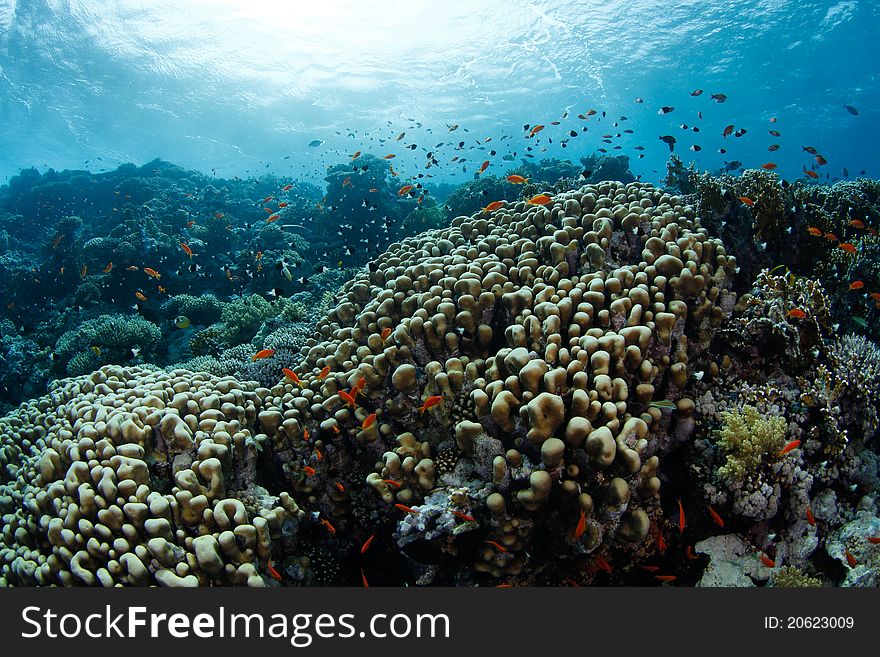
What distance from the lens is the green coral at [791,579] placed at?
338 cm

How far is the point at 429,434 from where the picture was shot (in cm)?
394

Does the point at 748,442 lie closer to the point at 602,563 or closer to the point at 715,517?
the point at 715,517

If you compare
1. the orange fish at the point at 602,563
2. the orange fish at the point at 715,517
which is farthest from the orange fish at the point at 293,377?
the orange fish at the point at 715,517

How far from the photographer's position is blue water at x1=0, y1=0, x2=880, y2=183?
30062 mm

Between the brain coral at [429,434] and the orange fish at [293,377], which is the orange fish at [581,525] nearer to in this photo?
the brain coral at [429,434]

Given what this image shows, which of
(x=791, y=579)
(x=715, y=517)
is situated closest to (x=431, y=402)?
(x=715, y=517)

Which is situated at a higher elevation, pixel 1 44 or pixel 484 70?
pixel 484 70

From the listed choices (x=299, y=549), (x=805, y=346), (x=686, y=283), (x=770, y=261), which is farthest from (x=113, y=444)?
(x=770, y=261)

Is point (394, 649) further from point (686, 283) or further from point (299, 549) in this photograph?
point (686, 283)

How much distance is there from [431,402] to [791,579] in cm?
324

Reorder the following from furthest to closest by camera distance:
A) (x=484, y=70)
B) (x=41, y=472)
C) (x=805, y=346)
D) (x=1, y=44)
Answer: (x=484, y=70) → (x=1, y=44) → (x=805, y=346) → (x=41, y=472)

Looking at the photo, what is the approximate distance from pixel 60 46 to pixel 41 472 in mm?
41282

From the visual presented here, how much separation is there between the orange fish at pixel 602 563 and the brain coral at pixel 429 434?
3.8 inches

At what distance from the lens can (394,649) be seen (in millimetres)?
2809
